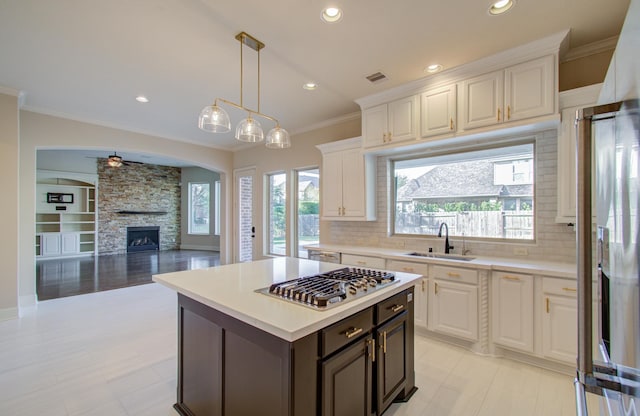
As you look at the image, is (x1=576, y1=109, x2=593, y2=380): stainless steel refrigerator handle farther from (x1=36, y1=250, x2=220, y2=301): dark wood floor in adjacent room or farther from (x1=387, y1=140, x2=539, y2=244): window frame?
(x1=36, y1=250, x2=220, y2=301): dark wood floor in adjacent room

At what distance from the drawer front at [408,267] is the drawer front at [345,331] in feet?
Result: 5.23

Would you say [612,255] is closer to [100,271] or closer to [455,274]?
[455,274]

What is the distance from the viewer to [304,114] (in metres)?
4.48

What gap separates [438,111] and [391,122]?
1.85 ft

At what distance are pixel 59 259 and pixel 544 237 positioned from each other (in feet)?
36.9

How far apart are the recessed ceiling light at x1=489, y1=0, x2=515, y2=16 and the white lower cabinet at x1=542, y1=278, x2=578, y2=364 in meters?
2.17

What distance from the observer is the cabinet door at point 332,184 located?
4.15 metres

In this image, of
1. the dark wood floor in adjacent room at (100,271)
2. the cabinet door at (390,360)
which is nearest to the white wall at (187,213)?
the dark wood floor in adjacent room at (100,271)

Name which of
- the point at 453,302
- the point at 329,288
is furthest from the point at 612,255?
the point at 453,302

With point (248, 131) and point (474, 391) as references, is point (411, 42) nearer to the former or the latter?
point (248, 131)

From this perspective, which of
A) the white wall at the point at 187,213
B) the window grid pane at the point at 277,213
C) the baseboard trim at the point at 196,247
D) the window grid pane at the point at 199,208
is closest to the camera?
the window grid pane at the point at 277,213

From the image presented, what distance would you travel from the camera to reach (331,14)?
217 centimetres

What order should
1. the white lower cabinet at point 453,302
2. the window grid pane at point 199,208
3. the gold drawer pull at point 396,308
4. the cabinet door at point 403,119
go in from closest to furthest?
1. the gold drawer pull at point 396,308
2. the white lower cabinet at point 453,302
3. the cabinet door at point 403,119
4. the window grid pane at point 199,208

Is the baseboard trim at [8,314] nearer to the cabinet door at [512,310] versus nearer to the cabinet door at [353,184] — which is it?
the cabinet door at [353,184]
